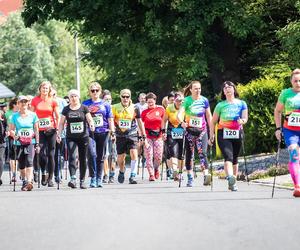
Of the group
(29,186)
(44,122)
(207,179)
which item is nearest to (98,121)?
(44,122)

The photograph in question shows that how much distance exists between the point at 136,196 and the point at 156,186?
9.05ft

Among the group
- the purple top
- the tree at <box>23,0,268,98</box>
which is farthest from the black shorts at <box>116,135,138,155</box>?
the tree at <box>23,0,268,98</box>

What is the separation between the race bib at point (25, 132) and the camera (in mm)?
17797

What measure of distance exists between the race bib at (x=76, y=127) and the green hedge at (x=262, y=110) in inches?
344

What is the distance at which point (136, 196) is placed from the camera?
609 inches

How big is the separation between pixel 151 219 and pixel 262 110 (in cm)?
1403

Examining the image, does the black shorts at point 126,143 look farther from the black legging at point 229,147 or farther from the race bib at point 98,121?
the black legging at point 229,147

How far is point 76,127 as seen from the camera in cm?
1745

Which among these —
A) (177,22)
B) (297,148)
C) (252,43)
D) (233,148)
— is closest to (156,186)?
(233,148)

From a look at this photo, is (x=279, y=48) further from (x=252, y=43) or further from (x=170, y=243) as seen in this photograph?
(x=170, y=243)

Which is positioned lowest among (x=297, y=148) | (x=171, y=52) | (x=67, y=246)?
(x=67, y=246)

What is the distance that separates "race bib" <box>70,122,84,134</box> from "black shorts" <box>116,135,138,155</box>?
2.08 meters

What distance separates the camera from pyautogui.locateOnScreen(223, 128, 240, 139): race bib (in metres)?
16.2

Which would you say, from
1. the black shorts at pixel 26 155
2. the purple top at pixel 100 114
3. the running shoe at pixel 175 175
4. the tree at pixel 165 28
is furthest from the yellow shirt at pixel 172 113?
the tree at pixel 165 28
